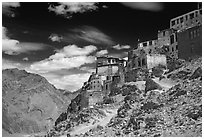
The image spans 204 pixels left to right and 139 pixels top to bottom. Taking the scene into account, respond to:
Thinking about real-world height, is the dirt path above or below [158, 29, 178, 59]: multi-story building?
below

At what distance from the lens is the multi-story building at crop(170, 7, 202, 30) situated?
36156 mm

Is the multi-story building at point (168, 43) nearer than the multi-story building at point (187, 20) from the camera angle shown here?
No

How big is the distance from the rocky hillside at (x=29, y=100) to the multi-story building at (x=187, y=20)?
90327 mm

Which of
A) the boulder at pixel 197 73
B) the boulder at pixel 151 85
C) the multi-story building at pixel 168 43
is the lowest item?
the boulder at pixel 151 85

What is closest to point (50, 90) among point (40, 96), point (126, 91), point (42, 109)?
point (40, 96)

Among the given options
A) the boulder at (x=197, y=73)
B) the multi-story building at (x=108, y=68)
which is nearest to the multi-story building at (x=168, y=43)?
the multi-story building at (x=108, y=68)

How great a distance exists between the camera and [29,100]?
6122 inches

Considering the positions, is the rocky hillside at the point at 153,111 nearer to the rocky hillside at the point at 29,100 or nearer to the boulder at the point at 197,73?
the boulder at the point at 197,73

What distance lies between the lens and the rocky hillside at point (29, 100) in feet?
427

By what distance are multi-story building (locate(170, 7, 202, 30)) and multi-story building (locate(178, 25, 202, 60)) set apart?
9.31 ft

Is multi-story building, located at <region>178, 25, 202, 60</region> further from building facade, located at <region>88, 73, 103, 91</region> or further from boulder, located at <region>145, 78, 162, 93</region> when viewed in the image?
building facade, located at <region>88, 73, 103, 91</region>

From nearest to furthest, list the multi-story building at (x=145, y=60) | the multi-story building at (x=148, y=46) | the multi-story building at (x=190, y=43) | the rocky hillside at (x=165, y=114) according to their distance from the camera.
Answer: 1. the rocky hillside at (x=165, y=114)
2. the multi-story building at (x=190, y=43)
3. the multi-story building at (x=145, y=60)
4. the multi-story building at (x=148, y=46)

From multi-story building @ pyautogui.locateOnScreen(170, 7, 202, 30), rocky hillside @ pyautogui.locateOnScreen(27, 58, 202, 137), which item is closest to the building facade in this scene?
rocky hillside @ pyautogui.locateOnScreen(27, 58, 202, 137)

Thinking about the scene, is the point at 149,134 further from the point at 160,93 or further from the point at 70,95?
the point at 70,95
